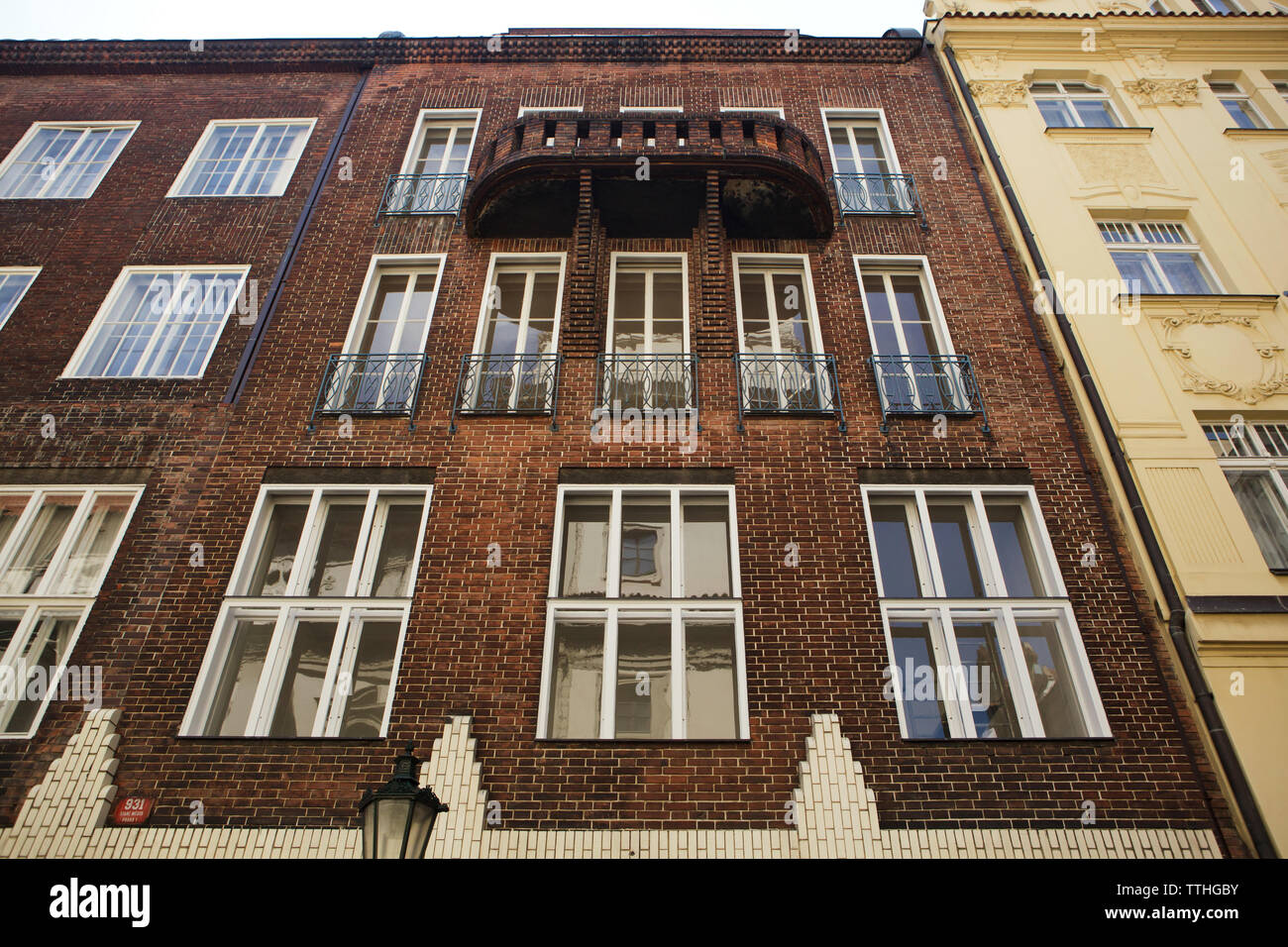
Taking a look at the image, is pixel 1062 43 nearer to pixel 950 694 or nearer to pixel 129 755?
pixel 950 694

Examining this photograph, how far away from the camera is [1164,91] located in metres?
14.7

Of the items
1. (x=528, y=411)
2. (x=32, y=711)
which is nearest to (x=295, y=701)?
(x=32, y=711)

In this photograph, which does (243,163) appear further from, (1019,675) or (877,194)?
(1019,675)

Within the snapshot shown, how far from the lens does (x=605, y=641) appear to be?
881 cm

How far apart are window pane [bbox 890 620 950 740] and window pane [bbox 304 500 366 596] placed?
6340 millimetres

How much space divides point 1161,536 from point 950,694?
327 centimetres

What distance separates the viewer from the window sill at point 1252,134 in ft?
45.3

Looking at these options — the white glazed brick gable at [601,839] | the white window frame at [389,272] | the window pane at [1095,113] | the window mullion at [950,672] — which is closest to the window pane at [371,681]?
the white glazed brick gable at [601,839]

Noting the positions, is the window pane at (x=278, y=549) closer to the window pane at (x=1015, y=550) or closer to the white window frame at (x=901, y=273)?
the white window frame at (x=901, y=273)

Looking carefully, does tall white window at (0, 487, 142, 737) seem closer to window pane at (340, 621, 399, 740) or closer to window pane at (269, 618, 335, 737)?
window pane at (269, 618, 335, 737)

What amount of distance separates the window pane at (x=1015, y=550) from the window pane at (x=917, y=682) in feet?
4.25

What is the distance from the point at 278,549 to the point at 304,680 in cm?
183

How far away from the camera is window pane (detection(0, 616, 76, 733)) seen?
836 cm

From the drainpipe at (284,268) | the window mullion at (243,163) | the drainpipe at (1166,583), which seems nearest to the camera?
the drainpipe at (1166,583)
